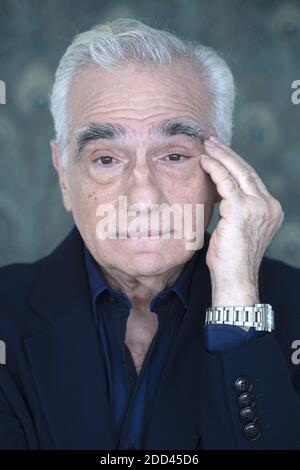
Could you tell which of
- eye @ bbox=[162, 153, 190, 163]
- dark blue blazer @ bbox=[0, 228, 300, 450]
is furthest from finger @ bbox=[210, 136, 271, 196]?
dark blue blazer @ bbox=[0, 228, 300, 450]

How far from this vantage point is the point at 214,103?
2109mm

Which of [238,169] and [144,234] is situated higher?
[238,169]

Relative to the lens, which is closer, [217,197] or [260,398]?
[260,398]

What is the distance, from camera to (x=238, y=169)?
6.55ft

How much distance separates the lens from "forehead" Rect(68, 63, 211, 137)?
6.58ft

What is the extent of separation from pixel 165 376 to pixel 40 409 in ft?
1.12

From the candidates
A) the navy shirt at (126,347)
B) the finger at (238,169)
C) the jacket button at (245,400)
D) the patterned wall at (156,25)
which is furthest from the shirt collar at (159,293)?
the patterned wall at (156,25)

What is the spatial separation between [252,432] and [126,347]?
459mm

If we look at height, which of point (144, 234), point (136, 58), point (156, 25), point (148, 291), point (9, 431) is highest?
point (156, 25)

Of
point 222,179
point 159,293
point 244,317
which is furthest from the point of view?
point 159,293

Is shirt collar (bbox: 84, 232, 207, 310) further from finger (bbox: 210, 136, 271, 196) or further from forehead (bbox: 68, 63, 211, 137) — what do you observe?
forehead (bbox: 68, 63, 211, 137)

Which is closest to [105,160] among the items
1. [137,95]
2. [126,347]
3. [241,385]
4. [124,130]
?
[124,130]

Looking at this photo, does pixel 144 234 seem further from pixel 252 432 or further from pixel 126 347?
pixel 252 432

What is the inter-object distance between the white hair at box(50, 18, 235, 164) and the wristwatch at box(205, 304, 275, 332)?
54 cm
